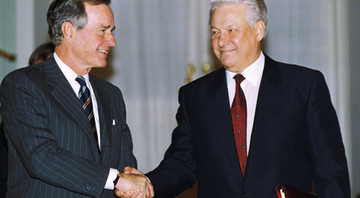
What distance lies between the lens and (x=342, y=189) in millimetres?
2199

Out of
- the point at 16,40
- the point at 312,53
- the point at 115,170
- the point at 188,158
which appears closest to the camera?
the point at 115,170

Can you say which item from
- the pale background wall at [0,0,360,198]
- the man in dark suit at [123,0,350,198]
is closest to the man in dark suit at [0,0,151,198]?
the man in dark suit at [123,0,350,198]

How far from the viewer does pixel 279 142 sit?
2318 mm

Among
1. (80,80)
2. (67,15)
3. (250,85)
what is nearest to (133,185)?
(80,80)

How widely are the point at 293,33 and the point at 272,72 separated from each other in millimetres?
3191

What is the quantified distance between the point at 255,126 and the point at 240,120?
117mm

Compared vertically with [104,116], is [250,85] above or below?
above

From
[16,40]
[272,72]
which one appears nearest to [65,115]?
[272,72]

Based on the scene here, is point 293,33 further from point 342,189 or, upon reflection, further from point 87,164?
point 87,164

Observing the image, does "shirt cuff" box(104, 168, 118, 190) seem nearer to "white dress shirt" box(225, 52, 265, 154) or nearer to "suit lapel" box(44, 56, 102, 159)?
"suit lapel" box(44, 56, 102, 159)

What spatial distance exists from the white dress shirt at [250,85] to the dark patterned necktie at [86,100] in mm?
808

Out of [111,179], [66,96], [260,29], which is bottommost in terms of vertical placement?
[111,179]

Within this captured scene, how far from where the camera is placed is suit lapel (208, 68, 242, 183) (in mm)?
2365

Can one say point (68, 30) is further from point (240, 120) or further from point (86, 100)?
point (240, 120)
